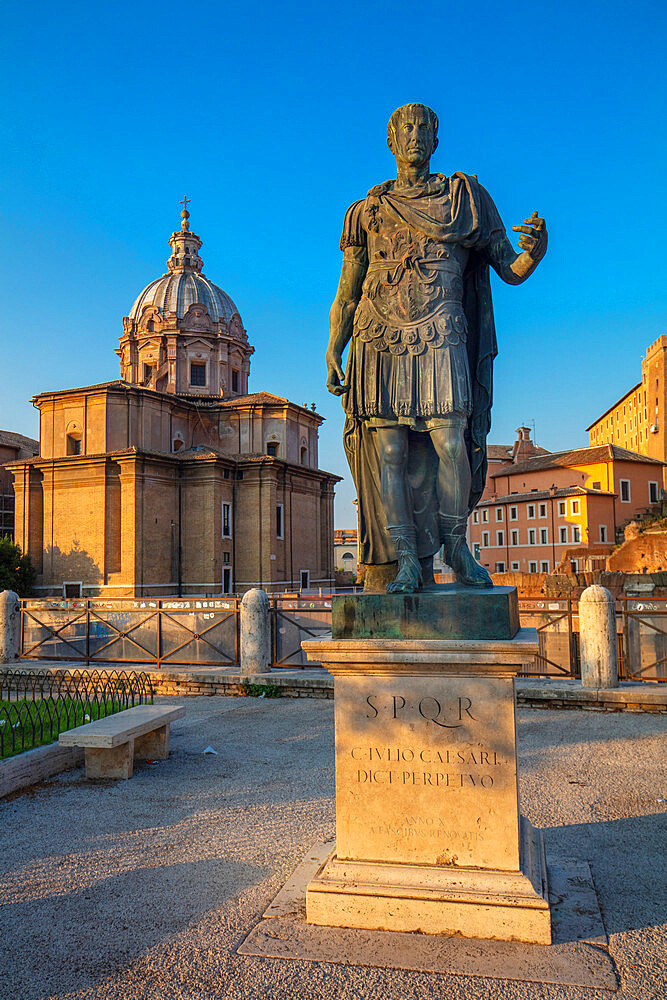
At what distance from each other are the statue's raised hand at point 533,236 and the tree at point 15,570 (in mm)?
34290

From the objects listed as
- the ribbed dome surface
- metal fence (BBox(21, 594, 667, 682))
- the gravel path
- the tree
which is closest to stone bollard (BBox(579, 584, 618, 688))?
the gravel path

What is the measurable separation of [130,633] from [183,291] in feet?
123

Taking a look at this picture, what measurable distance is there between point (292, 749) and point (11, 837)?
2950mm

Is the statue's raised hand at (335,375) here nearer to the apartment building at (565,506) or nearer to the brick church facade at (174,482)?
the brick church facade at (174,482)

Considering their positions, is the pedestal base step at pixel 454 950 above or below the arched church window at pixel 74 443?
below

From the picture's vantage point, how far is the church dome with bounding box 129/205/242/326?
4556 centimetres

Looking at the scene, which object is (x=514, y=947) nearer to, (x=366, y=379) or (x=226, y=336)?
(x=366, y=379)

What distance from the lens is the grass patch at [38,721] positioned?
20.8ft

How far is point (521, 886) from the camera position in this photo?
3.10 metres

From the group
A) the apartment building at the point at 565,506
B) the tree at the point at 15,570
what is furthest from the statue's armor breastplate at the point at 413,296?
the apartment building at the point at 565,506

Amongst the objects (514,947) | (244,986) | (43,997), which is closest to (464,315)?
(514,947)

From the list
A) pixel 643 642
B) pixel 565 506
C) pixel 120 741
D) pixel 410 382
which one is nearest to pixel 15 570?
pixel 120 741

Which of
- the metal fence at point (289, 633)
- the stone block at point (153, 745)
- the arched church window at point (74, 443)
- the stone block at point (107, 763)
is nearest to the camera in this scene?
the stone block at point (107, 763)

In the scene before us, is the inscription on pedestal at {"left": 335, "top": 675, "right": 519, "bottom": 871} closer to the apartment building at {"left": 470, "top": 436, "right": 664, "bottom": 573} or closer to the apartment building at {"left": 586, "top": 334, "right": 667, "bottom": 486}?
the apartment building at {"left": 470, "top": 436, "right": 664, "bottom": 573}
